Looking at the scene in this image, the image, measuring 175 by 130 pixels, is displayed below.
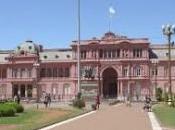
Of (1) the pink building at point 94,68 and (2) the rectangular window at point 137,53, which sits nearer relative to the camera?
(1) the pink building at point 94,68

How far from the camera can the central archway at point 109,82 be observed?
406 feet

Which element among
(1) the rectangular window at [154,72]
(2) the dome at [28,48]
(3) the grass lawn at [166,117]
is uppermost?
(2) the dome at [28,48]

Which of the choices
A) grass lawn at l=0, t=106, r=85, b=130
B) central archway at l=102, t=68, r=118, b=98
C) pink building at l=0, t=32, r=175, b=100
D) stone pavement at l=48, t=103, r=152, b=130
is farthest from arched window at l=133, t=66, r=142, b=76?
stone pavement at l=48, t=103, r=152, b=130

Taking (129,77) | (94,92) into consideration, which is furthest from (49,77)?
(94,92)

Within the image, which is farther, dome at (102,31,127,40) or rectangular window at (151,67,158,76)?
dome at (102,31,127,40)

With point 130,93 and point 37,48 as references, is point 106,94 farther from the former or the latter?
point 37,48

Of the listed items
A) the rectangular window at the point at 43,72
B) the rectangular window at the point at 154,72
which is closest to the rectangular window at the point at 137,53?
the rectangular window at the point at 154,72

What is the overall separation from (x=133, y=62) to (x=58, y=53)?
20092 millimetres

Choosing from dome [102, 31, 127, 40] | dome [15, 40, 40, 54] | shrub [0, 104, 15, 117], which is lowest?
shrub [0, 104, 15, 117]

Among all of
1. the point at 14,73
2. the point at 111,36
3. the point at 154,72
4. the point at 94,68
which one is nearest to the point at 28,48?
the point at 14,73

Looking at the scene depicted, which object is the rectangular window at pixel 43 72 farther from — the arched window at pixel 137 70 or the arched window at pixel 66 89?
the arched window at pixel 137 70

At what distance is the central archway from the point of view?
123688mm

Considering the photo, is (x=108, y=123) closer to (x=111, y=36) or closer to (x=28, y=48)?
(x=111, y=36)

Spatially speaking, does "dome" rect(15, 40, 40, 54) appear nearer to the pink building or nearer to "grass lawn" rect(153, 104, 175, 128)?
the pink building
